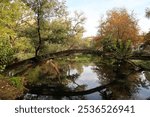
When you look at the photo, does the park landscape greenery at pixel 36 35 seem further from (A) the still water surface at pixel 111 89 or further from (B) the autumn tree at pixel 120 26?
(A) the still water surface at pixel 111 89

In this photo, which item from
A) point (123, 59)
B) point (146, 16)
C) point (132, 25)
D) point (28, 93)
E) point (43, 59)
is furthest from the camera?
point (132, 25)

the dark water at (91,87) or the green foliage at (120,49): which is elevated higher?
the green foliage at (120,49)

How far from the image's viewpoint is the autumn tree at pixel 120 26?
51562 mm

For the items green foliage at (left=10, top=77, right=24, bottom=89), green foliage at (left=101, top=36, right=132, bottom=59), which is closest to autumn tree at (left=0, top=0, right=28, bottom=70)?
green foliage at (left=10, top=77, right=24, bottom=89)

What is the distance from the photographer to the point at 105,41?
42.7 meters

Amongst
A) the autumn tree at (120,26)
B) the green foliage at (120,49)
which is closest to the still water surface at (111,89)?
the green foliage at (120,49)

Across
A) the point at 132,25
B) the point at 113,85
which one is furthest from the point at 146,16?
the point at 113,85

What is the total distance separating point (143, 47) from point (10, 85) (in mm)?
37276

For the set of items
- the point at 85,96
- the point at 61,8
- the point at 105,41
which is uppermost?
the point at 61,8

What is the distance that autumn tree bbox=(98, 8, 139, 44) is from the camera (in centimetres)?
5156

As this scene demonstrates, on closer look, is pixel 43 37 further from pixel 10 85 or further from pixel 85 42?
pixel 85 42

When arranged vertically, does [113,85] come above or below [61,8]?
below

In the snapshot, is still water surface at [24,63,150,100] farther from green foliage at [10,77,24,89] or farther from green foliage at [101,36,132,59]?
green foliage at [101,36,132,59]

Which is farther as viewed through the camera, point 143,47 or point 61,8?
point 143,47
